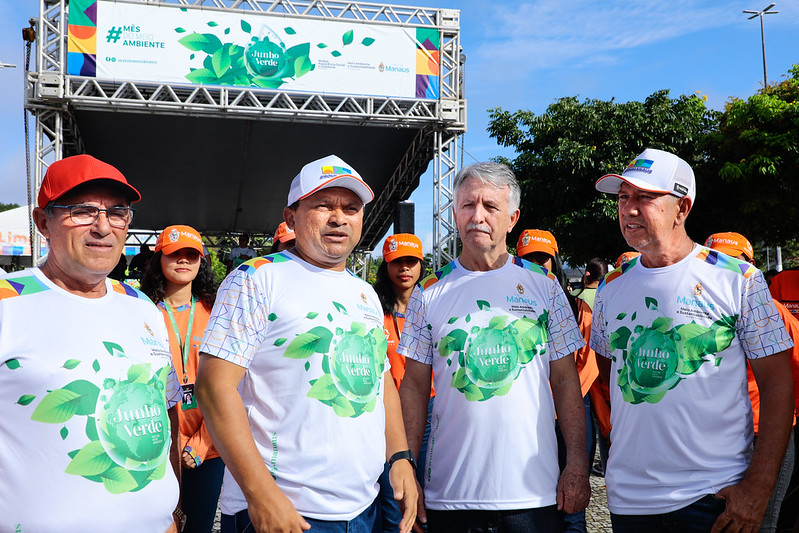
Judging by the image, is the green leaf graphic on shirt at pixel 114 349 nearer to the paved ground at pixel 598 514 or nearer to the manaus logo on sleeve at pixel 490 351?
the manaus logo on sleeve at pixel 490 351

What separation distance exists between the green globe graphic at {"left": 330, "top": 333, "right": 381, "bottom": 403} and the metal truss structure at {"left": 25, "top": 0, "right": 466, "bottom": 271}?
8847mm

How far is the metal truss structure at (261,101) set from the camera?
989 cm

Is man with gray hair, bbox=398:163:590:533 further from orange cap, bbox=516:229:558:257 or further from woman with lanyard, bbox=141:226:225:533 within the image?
orange cap, bbox=516:229:558:257

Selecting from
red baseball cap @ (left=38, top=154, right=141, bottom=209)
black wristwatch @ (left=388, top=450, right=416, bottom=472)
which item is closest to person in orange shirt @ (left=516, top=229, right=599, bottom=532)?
black wristwatch @ (left=388, top=450, right=416, bottom=472)

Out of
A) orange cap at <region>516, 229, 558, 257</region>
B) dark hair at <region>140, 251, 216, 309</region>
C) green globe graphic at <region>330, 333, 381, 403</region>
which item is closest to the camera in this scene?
green globe graphic at <region>330, 333, 381, 403</region>

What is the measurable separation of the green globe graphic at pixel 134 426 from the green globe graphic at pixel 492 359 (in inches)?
44.4

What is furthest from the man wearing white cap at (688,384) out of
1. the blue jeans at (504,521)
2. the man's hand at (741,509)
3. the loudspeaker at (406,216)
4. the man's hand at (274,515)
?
the loudspeaker at (406,216)

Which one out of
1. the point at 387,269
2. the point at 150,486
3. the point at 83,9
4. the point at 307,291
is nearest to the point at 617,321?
the point at 307,291

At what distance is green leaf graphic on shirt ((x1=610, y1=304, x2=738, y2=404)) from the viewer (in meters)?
2.26

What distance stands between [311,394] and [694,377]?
1.38 m

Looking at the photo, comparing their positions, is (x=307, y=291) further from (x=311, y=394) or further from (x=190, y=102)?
(x=190, y=102)

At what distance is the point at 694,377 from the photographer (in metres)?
2.25

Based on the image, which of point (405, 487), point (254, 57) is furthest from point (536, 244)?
point (254, 57)

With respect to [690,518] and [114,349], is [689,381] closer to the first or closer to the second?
[690,518]
